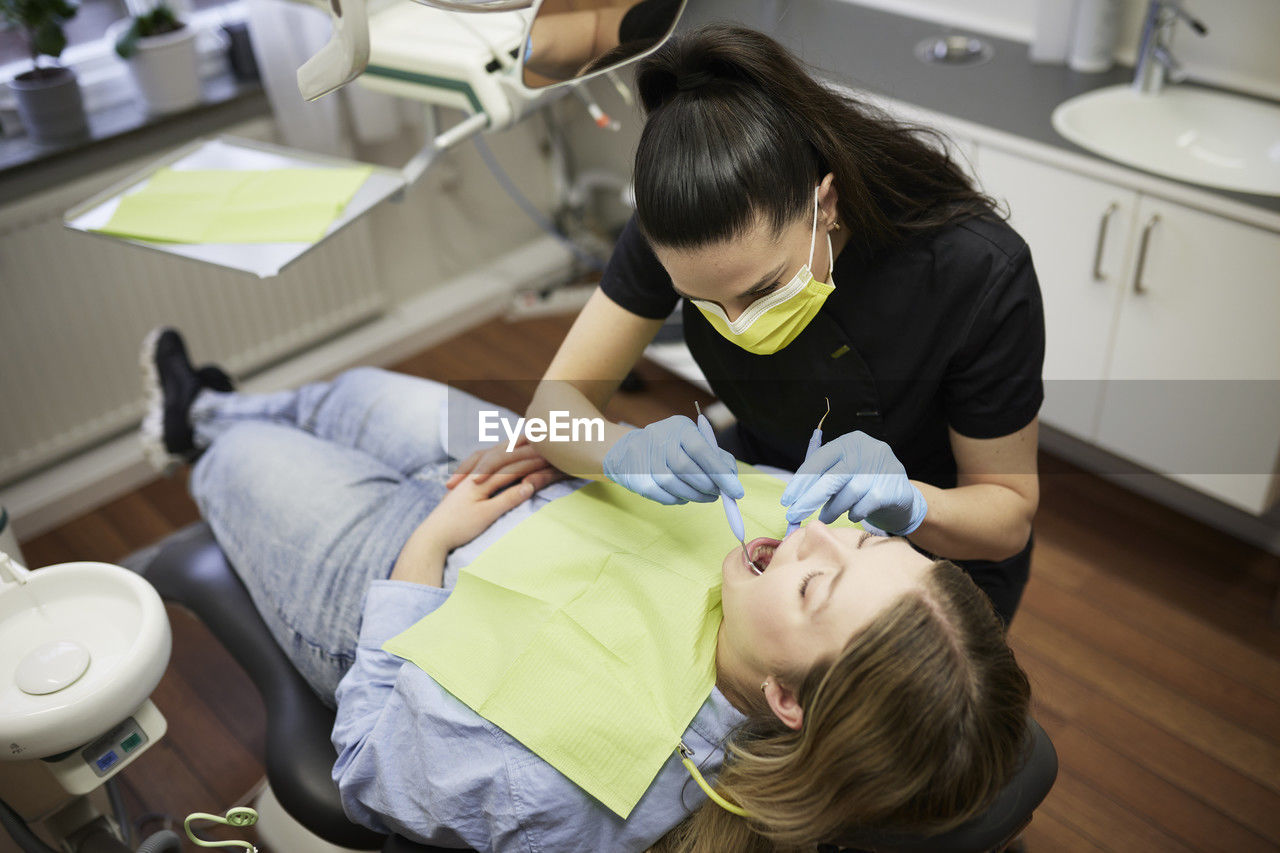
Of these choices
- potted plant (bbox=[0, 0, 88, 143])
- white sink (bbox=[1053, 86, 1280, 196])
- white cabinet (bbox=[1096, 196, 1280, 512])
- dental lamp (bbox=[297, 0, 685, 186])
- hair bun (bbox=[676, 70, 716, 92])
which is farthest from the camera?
potted plant (bbox=[0, 0, 88, 143])

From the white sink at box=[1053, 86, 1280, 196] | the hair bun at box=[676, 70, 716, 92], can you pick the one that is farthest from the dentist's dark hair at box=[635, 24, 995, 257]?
the white sink at box=[1053, 86, 1280, 196]

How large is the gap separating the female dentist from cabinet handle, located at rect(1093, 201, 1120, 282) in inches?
33.3

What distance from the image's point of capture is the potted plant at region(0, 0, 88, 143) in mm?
2221

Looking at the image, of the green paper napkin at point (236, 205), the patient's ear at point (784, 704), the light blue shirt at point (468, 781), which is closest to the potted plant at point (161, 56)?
Answer: the green paper napkin at point (236, 205)

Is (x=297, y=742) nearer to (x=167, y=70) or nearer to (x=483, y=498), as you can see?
(x=483, y=498)

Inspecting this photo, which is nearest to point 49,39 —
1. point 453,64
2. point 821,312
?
point 453,64

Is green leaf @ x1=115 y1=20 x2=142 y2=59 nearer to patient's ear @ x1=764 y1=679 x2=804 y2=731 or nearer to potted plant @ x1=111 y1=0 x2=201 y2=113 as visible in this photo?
potted plant @ x1=111 y1=0 x2=201 y2=113

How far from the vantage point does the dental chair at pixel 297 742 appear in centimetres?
100

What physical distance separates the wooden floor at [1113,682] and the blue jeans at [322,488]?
488 mm

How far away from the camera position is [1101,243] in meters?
2.04

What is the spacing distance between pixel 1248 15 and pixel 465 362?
2.09 m

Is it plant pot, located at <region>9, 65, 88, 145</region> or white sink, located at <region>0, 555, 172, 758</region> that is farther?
plant pot, located at <region>9, 65, 88, 145</region>

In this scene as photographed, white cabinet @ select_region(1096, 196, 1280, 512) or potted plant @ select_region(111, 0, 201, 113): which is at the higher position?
potted plant @ select_region(111, 0, 201, 113)

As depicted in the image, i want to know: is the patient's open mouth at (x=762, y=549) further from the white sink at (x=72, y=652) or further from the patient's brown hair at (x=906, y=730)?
the white sink at (x=72, y=652)
